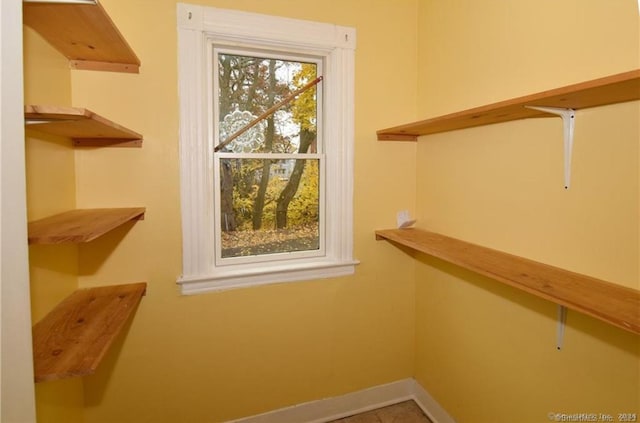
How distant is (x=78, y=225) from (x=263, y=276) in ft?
2.99

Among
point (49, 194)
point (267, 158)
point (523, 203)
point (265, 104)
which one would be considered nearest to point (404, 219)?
point (523, 203)

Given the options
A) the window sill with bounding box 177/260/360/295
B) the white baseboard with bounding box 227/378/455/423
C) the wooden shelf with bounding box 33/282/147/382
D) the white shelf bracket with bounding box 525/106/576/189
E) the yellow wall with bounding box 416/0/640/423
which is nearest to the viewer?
the wooden shelf with bounding box 33/282/147/382

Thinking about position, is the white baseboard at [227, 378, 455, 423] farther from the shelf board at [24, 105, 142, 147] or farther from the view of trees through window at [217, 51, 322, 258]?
the shelf board at [24, 105, 142, 147]

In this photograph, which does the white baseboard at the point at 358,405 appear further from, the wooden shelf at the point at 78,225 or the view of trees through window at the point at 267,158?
the wooden shelf at the point at 78,225

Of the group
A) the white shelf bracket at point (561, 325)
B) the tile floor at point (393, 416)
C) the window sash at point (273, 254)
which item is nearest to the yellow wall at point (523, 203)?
the white shelf bracket at point (561, 325)

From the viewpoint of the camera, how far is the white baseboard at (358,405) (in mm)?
1903

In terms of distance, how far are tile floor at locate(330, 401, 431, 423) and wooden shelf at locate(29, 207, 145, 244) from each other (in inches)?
65.8

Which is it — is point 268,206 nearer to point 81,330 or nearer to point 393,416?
point 81,330

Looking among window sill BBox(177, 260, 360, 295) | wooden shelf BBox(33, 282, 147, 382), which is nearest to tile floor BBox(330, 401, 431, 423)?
window sill BBox(177, 260, 360, 295)

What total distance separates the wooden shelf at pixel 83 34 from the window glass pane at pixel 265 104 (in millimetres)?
456

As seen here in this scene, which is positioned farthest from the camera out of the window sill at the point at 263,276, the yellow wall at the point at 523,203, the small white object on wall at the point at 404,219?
the small white object on wall at the point at 404,219

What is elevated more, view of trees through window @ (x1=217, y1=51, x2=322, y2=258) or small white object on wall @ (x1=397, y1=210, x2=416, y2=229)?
view of trees through window @ (x1=217, y1=51, x2=322, y2=258)

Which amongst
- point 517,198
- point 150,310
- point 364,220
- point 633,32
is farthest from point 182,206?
point 633,32

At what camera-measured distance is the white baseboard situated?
1.90 metres
